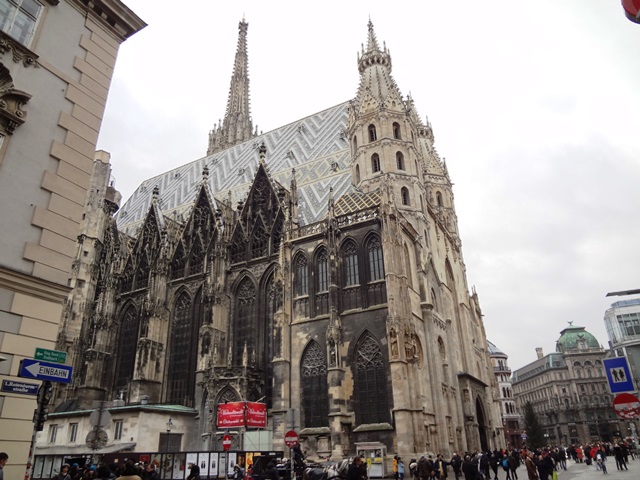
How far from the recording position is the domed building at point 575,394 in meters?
84.9

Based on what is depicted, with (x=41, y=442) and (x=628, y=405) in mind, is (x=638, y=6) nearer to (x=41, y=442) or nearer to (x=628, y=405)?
(x=628, y=405)

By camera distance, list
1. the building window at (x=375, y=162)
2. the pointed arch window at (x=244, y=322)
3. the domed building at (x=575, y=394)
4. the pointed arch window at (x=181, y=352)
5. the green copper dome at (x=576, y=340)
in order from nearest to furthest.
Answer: the pointed arch window at (x=244, y=322) < the pointed arch window at (x=181, y=352) < the building window at (x=375, y=162) < the domed building at (x=575, y=394) < the green copper dome at (x=576, y=340)

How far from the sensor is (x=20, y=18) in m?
11.1

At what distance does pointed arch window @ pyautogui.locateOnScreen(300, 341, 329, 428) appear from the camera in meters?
26.0

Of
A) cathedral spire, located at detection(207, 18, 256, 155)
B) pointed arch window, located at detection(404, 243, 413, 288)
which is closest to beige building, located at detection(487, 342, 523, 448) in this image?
cathedral spire, located at detection(207, 18, 256, 155)

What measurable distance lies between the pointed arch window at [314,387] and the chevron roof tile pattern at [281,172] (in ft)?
32.4

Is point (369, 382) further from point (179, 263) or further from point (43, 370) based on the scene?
point (179, 263)

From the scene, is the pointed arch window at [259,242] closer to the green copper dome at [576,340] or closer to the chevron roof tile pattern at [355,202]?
the chevron roof tile pattern at [355,202]

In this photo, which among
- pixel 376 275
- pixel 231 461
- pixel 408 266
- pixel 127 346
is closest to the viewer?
pixel 231 461

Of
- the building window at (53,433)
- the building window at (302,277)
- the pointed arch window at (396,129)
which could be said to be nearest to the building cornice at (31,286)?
the building window at (302,277)

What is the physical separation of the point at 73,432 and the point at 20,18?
92.5ft

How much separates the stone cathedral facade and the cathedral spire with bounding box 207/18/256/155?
21.6m

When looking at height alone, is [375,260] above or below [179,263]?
below

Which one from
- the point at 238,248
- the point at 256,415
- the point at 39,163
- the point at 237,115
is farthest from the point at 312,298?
the point at 237,115
